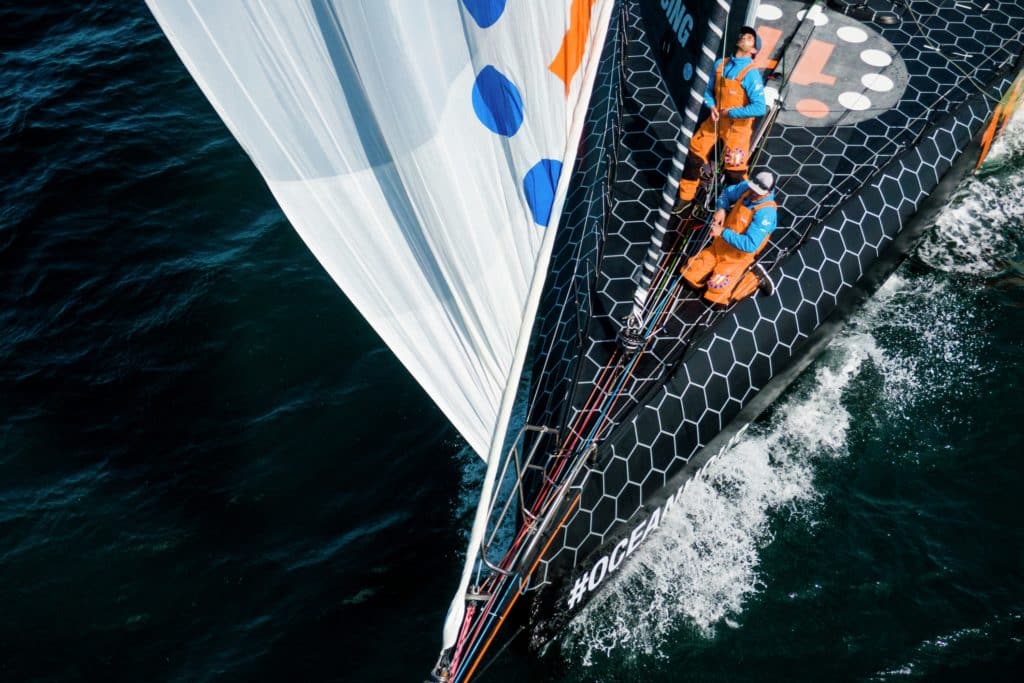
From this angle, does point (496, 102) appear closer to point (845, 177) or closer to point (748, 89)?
point (748, 89)

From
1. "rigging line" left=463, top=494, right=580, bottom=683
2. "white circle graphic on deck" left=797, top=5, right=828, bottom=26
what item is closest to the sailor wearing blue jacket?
"rigging line" left=463, top=494, right=580, bottom=683

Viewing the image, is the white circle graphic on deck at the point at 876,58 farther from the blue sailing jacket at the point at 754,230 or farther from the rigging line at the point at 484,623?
the rigging line at the point at 484,623

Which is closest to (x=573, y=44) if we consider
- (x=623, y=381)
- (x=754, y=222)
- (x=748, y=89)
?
(x=754, y=222)

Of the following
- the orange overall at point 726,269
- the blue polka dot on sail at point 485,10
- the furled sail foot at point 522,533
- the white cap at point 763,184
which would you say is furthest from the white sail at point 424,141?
the orange overall at point 726,269

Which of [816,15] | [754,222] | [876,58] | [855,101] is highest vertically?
[754,222]

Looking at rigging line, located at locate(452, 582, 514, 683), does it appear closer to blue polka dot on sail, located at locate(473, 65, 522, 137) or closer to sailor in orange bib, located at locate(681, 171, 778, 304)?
sailor in orange bib, located at locate(681, 171, 778, 304)

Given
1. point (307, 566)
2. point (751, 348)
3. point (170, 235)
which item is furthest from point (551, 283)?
point (170, 235)
